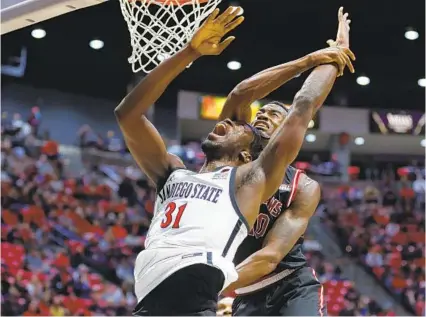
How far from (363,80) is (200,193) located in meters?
14.0

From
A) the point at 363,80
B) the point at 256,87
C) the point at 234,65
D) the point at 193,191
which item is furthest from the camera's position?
the point at 363,80

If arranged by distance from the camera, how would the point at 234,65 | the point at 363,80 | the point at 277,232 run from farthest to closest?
1. the point at 363,80
2. the point at 234,65
3. the point at 277,232

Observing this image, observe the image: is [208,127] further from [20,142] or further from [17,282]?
[17,282]

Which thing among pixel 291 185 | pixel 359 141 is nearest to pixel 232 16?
pixel 291 185

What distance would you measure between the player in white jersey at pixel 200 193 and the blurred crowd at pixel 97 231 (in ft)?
23.7

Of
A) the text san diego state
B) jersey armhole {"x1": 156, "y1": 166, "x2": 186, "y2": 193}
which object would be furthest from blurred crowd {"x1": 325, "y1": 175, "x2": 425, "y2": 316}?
the text san diego state

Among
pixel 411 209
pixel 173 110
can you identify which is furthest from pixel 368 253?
pixel 173 110

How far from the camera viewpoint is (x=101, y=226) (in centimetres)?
1239

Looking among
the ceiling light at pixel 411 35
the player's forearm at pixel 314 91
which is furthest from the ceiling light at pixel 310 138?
the player's forearm at pixel 314 91

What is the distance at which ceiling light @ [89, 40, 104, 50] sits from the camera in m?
14.4

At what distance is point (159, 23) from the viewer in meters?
3.93

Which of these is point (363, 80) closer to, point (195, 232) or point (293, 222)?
point (293, 222)

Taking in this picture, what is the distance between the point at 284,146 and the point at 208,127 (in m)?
14.2

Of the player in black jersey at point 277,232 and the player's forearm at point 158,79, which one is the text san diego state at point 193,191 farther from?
the player in black jersey at point 277,232
